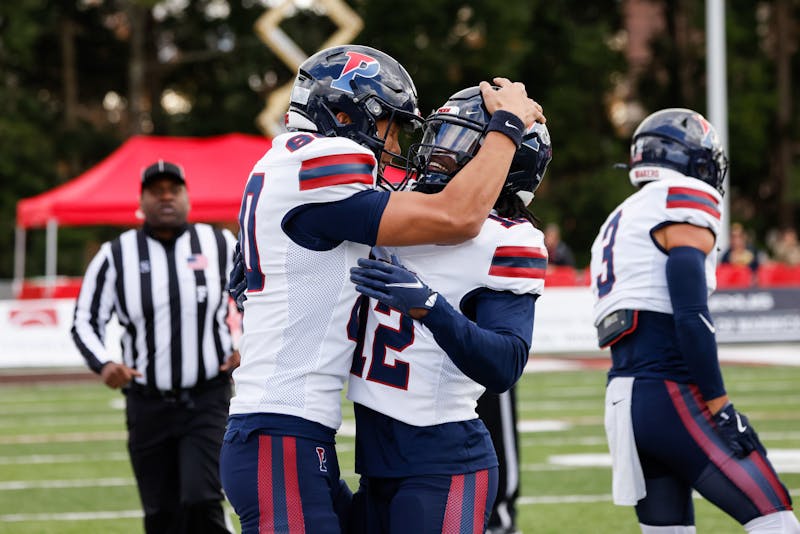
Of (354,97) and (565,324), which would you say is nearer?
(354,97)

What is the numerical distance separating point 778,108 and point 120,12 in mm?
15123

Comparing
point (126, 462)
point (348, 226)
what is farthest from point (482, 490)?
point (126, 462)

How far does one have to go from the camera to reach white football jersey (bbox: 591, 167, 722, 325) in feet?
13.8

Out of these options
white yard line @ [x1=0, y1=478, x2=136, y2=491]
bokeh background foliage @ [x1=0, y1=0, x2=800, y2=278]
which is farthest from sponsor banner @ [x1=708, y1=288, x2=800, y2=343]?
bokeh background foliage @ [x1=0, y1=0, x2=800, y2=278]

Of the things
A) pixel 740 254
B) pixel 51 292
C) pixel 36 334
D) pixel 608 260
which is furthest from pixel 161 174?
pixel 740 254

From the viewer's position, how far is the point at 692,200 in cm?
419

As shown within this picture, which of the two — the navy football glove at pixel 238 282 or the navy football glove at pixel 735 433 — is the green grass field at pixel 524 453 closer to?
the navy football glove at pixel 735 433

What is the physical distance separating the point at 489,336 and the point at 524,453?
21.7ft

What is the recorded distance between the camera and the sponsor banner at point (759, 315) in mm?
15828

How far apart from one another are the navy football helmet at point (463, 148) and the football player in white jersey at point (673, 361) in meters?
0.95

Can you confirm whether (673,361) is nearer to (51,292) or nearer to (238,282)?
(238,282)

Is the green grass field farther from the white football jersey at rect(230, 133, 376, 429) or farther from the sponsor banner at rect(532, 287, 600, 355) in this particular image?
the white football jersey at rect(230, 133, 376, 429)

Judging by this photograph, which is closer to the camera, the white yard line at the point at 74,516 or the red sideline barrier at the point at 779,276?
the white yard line at the point at 74,516

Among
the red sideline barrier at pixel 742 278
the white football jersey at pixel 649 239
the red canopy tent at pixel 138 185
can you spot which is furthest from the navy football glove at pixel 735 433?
the red canopy tent at pixel 138 185
